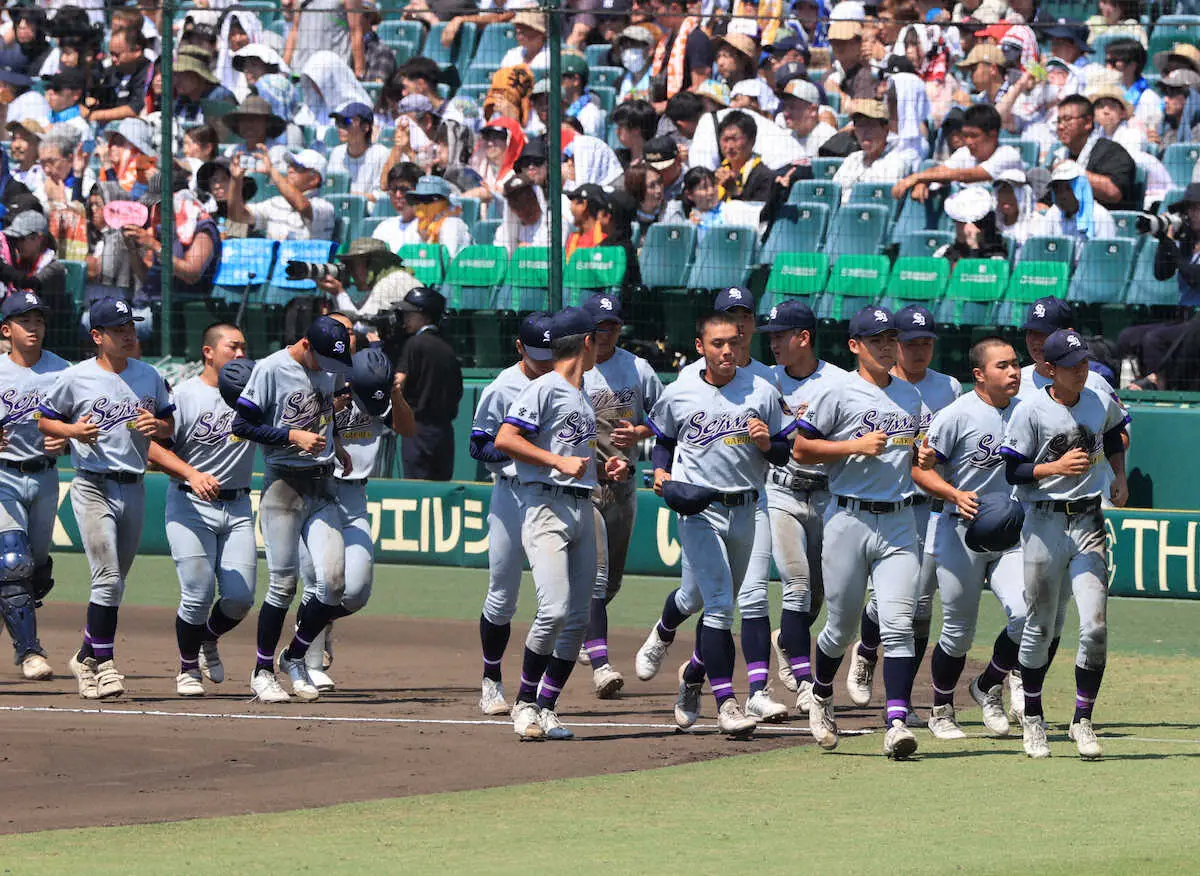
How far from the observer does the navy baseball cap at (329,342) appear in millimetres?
9836

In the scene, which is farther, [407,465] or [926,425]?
[407,465]

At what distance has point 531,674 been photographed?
895cm

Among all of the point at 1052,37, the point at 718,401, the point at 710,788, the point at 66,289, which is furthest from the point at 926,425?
the point at 66,289

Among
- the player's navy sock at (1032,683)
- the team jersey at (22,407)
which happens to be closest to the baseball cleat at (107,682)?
the team jersey at (22,407)

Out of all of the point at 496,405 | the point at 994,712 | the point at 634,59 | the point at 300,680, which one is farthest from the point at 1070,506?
the point at 634,59

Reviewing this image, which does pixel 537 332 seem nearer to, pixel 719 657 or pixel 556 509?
pixel 556 509

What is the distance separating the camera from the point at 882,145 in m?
15.6

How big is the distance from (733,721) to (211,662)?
3180 mm

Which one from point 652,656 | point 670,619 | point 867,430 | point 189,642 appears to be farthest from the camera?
point 652,656

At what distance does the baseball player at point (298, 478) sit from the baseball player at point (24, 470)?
47.3 inches

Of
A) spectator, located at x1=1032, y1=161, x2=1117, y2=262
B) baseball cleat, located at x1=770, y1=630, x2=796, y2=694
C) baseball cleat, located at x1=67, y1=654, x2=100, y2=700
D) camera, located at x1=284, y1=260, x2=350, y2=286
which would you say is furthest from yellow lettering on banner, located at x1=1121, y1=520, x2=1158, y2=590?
baseball cleat, located at x1=67, y1=654, x2=100, y2=700

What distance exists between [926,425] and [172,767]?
11.4 ft

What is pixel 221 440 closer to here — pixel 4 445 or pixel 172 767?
pixel 4 445

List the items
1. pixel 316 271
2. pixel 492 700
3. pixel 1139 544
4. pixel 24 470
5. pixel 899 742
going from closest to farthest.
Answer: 1. pixel 899 742
2. pixel 492 700
3. pixel 24 470
4. pixel 1139 544
5. pixel 316 271
